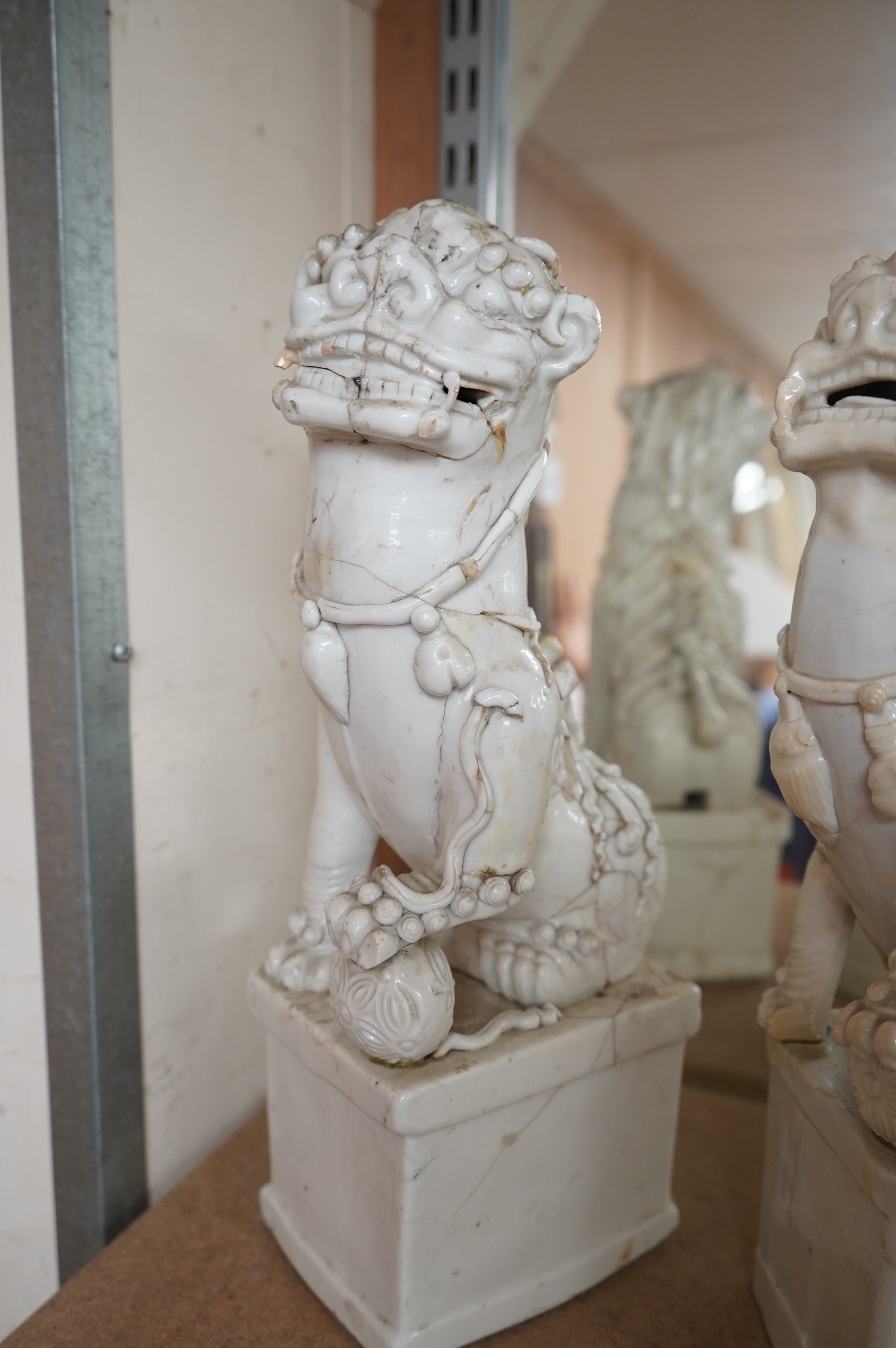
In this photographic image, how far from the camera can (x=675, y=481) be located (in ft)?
5.91

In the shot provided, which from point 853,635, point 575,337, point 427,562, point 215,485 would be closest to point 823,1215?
point 853,635

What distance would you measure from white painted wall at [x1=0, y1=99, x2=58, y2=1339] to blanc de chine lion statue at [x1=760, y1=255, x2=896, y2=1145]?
2.62ft

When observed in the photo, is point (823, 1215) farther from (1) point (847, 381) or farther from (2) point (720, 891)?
(2) point (720, 891)

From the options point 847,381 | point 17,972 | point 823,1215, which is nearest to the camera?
point 847,381

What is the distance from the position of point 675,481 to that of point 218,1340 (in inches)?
58.3

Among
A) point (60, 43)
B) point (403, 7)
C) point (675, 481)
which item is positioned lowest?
point (675, 481)

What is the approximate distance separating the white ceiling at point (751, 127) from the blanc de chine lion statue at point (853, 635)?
0.81 m

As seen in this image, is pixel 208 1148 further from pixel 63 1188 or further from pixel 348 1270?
pixel 348 1270

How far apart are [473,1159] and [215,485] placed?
82 centimetres

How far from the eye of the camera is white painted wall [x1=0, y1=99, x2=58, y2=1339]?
3.46 ft

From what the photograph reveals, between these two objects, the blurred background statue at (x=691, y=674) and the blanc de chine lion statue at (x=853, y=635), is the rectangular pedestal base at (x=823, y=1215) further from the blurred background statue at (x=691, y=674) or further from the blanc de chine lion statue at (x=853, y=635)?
the blurred background statue at (x=691, y=674)

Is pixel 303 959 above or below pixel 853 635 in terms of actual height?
below

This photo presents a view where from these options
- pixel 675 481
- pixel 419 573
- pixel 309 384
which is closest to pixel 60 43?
pixel 309 384

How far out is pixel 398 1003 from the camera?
0.83 metres
